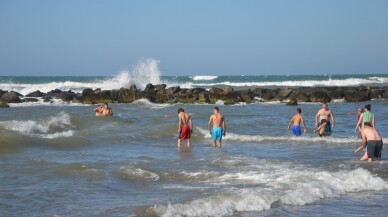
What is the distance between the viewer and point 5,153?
49.4 ft

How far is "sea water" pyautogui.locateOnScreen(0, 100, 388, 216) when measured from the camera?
28.5ft

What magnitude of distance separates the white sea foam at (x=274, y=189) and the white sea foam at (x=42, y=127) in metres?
10.1

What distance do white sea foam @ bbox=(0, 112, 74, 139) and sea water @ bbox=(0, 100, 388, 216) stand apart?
0.08 metres

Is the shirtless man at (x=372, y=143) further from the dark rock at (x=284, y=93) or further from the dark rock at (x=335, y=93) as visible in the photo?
the dark rock at (x=335, y=93)

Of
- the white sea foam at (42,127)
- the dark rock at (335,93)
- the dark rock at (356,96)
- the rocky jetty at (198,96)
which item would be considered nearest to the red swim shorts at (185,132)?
the white sea foam at (42,127)

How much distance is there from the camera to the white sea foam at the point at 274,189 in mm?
8493

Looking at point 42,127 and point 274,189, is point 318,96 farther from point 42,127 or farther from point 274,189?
point 274,189

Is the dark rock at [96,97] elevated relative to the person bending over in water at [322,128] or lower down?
elevated

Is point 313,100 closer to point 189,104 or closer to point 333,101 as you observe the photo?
point 333,101

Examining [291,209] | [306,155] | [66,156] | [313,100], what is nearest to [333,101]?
[313,100]

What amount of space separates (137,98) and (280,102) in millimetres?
10963

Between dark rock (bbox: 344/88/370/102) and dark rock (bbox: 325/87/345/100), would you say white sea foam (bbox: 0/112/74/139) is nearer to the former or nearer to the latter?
dark rock (bbox: 325/87/345/100)

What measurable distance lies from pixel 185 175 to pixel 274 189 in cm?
241

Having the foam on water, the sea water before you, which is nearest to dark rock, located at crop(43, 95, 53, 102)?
the sea water
